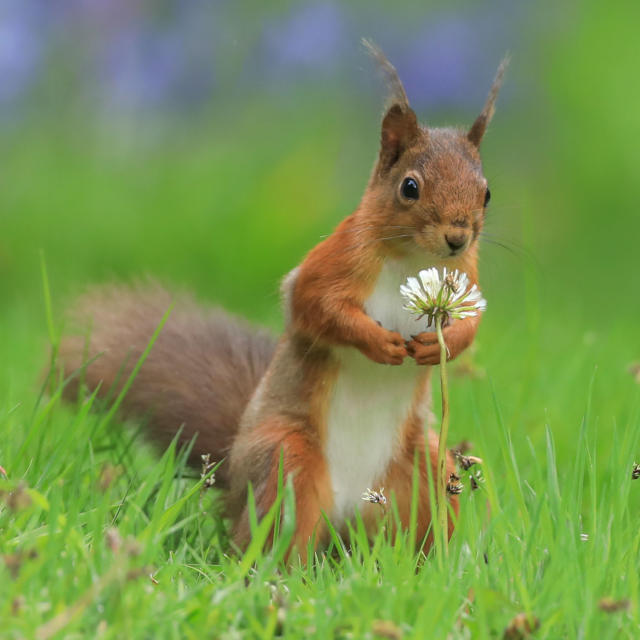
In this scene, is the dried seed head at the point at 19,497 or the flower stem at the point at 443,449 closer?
the dried seed head at the point at 19,497

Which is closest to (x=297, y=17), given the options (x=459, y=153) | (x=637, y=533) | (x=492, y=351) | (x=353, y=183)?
(x=353, y=183)

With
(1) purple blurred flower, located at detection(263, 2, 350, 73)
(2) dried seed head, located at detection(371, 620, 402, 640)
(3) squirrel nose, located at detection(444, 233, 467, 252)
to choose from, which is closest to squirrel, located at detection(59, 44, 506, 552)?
(3) squirrel nose, located at detection(444, 233, 467, 252)

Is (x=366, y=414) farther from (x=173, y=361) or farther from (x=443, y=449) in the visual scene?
(x=173, y=361)

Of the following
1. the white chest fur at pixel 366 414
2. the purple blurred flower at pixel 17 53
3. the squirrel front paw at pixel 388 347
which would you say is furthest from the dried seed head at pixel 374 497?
the purple blurred flower at pixel 17 53

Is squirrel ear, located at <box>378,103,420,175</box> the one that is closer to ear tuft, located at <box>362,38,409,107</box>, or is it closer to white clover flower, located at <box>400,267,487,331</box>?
ear tuft, located at <box>362,38,409,107</box>

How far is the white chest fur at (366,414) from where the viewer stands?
2.44 m

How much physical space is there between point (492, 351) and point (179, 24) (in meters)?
4.04

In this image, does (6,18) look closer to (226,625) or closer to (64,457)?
(64,457)

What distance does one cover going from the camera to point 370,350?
2.34 metres

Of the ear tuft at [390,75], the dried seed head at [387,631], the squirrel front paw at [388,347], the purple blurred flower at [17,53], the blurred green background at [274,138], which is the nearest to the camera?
the dried seed head at [387,631]

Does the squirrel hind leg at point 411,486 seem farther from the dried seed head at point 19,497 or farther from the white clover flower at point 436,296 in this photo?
the dried seed head at point 19,497

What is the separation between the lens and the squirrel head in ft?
7.67

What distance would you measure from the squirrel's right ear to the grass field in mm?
301

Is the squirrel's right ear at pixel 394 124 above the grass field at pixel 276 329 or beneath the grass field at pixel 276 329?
above
